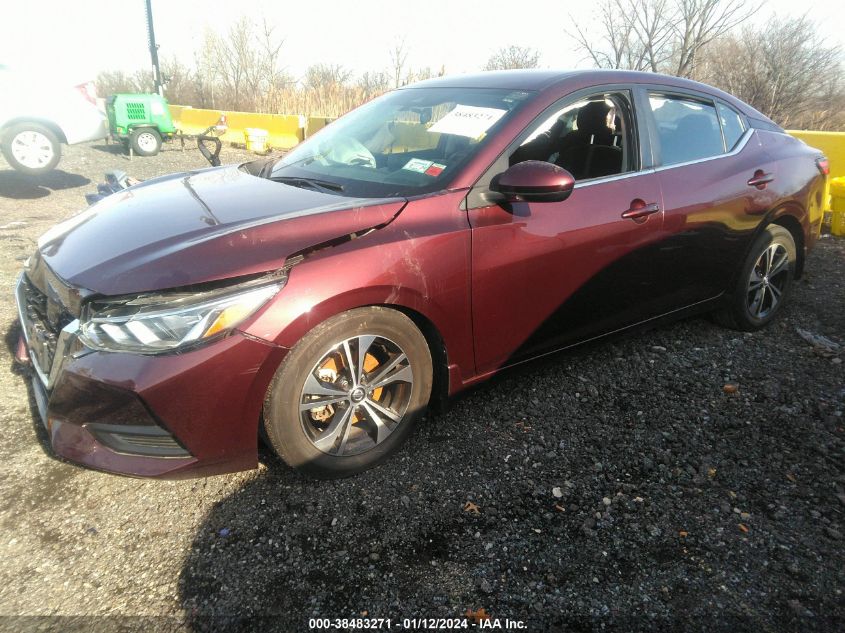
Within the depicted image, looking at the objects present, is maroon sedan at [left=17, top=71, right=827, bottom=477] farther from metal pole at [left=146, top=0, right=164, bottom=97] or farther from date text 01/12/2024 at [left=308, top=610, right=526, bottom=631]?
metal pole at [left=146, top=0, right=164, bottom=97]

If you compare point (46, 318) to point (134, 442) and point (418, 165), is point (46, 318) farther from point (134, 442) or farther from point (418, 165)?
point (418, 165)

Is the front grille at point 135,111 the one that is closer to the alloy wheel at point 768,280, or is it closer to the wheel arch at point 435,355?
the wheel arch at point 435,355

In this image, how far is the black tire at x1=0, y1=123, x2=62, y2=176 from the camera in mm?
8812

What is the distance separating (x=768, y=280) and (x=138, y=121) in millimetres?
13627

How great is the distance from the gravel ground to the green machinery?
38.3ft

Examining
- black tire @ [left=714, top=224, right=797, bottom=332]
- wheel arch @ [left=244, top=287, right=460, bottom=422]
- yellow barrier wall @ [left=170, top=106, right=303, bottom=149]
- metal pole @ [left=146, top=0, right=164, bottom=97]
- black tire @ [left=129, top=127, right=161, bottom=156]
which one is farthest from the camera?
metal pole @ [left=146, top=0, right=164, bottom=97]

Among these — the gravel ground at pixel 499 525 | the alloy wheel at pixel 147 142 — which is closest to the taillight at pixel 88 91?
the alloy wheel at pixel 147 142

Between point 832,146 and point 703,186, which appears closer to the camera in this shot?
point 703,186

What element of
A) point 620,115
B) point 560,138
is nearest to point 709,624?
point 560,138

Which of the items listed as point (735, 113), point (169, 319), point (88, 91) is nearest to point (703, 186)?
point (735, 113)

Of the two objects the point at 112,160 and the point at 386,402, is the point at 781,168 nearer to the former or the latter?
the point at 386,402

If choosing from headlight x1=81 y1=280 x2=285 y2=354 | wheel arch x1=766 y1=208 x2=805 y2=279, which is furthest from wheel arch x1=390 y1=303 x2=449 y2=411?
wheel arch x1=766 y1=208 x2=805 y2=279

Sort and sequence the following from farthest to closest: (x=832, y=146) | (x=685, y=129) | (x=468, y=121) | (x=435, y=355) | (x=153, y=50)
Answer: (x=153, y=50) → (x=832, y=146) → (x=685, y=129) → (x=468, y=121) → (x=435, y=355)

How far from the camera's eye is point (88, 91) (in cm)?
1008
